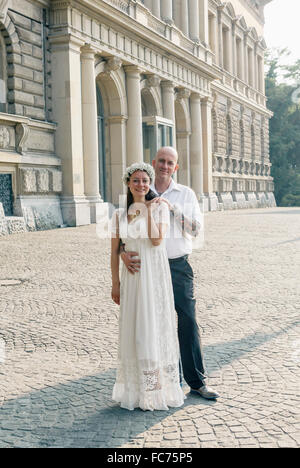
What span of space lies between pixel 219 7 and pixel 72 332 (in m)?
33.2

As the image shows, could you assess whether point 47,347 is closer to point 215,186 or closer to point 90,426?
point 90,426

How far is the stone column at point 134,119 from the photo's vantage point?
838 inches

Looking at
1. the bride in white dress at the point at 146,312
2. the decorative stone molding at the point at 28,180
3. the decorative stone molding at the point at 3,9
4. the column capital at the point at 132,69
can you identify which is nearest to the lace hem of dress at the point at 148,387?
the bride in white dress at the point at 146,312

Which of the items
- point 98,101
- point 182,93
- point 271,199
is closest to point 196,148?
point 182,93

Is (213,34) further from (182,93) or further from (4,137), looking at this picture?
(4,137)

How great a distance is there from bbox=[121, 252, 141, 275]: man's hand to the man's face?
23.7 inches

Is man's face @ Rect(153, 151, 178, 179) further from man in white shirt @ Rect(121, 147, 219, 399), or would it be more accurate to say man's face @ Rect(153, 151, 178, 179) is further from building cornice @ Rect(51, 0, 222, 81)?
building cornice @ Rect(51, 0, 222, 81)

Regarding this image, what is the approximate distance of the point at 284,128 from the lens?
4922 cm

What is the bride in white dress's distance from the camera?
352cm

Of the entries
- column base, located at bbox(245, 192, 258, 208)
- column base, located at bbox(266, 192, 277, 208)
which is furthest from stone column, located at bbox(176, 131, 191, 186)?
column base, located at bbox(266, 192, 277, 208)

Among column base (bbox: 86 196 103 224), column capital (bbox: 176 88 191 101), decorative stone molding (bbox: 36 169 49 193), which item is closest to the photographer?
decorative stone molding (bbox: 36 169 49 193)

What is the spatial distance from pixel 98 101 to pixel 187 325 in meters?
18.5

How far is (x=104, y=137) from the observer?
21641mm

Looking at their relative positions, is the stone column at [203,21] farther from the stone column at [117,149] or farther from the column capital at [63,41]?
the column capital at [63,41]
